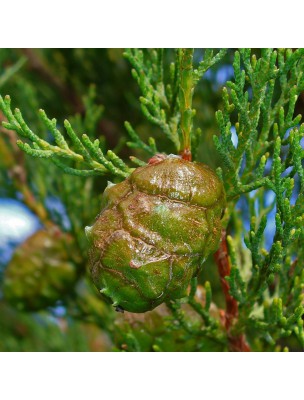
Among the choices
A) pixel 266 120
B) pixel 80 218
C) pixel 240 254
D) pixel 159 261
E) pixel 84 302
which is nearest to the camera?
pixel 159 261

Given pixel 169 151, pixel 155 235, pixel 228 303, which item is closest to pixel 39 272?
pixel 169 151

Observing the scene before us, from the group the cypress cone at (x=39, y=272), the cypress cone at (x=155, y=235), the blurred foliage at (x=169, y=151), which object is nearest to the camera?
the cypress cone at (x=155, y=235)

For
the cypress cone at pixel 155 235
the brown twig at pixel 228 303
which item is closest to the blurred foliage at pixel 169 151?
the brown twig at pixel 228 303

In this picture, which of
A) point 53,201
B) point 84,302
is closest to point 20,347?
point 84,302

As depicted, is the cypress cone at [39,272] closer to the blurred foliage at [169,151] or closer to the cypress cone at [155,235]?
the blurred foliage at [169,151]

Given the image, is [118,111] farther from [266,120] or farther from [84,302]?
[266,120]
